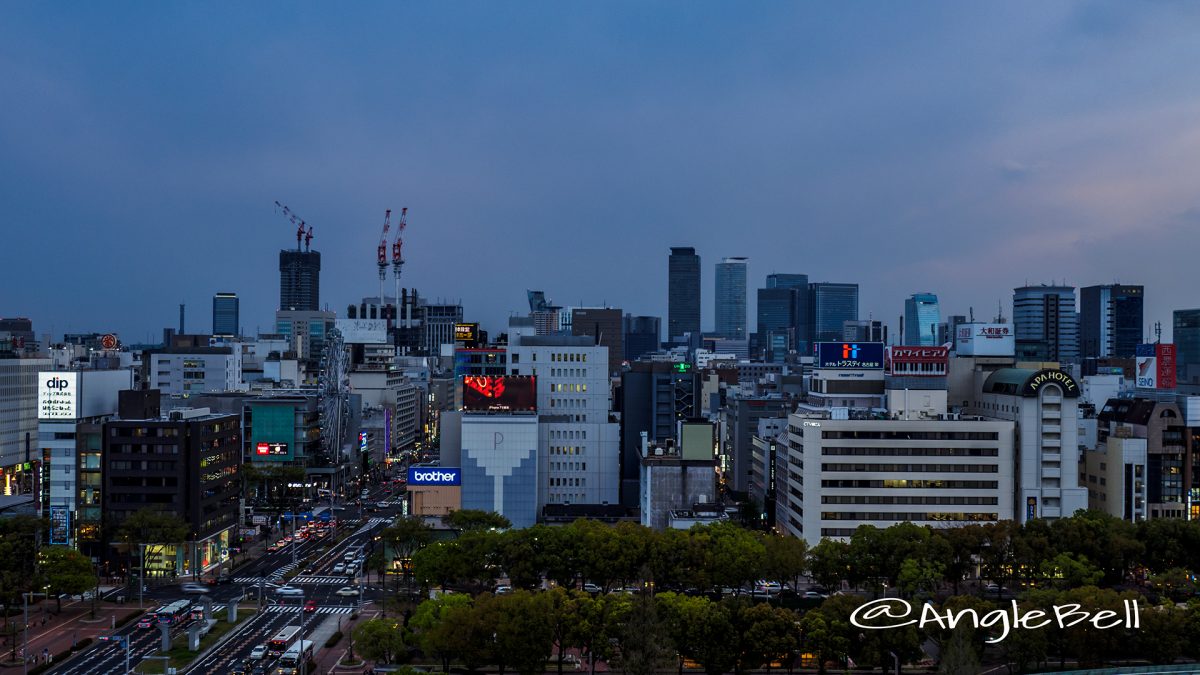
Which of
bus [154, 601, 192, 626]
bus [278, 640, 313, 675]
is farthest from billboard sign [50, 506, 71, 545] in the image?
bus [278, 640, 313, 675]

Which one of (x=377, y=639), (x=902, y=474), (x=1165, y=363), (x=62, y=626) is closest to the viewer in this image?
(x=377, y=639)

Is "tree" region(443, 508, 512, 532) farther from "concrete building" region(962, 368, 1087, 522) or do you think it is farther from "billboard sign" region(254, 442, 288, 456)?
"billboard sign" region(254, 442, 288, 456)

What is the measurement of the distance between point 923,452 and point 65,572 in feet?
271

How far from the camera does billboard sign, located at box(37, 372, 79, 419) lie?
109m

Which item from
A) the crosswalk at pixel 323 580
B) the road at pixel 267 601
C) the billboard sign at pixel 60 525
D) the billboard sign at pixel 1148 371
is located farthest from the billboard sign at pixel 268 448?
the billboard sign at pixel 1148 371

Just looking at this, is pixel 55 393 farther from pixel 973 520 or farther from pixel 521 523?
pixel 973 520

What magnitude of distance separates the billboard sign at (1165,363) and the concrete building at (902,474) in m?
51.4

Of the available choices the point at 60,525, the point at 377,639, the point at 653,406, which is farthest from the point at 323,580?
the point at 653,406

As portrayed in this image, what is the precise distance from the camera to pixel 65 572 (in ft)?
286

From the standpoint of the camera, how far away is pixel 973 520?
10531 centimetres

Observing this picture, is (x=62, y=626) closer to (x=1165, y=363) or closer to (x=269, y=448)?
(x=269, y=448)

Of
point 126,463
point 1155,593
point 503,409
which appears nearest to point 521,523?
point 503,409

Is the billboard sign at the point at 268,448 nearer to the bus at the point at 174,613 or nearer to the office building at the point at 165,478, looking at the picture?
the office building at the point at 165,478

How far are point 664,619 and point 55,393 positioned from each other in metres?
75.3
